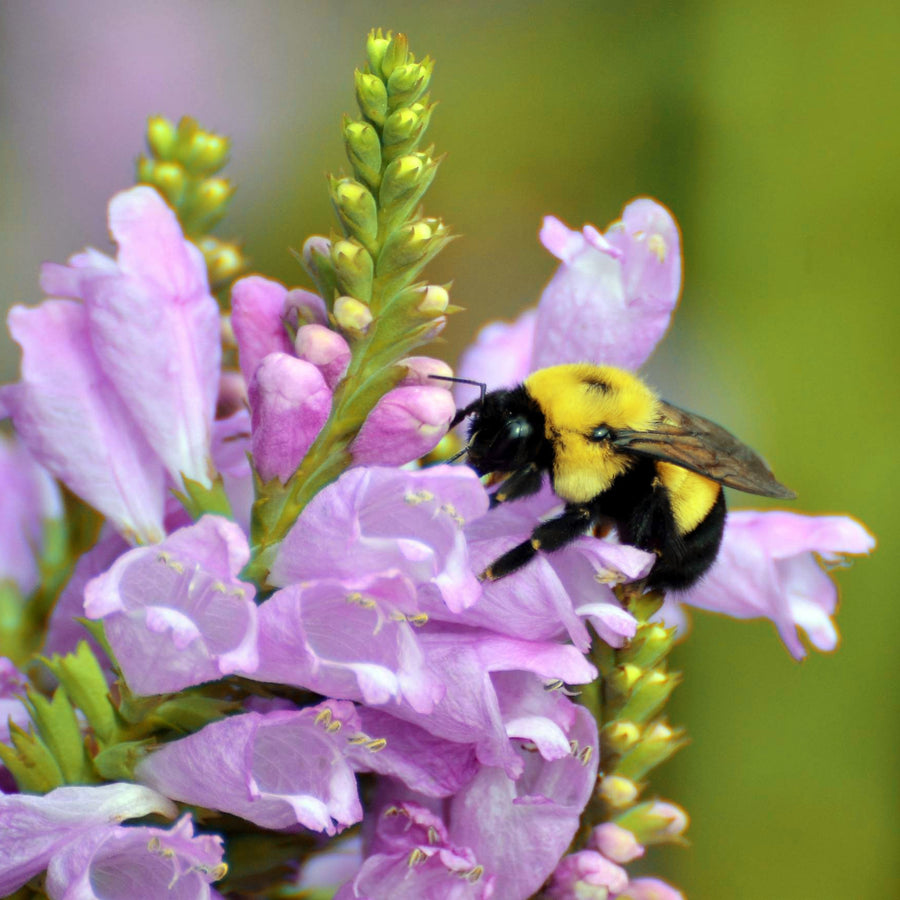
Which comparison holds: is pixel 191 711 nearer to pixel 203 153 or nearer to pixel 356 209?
pixel 356 209

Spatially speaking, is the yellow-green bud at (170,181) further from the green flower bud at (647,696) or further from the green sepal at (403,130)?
the green flower bud at (647,696)

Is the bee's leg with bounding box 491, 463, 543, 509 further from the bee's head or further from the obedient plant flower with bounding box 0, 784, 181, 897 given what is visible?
the obedient plant flower with bounding box 0, 784, 181, 897

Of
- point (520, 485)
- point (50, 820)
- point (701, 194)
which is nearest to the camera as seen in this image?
point (50, 820)

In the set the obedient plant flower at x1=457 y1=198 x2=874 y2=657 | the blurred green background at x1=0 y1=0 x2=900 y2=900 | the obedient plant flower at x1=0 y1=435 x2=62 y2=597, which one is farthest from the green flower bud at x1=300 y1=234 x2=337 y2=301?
the blurred green background at x1=0 y1=0 x2=900 y2=900

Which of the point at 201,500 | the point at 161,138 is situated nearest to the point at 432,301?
the point at 201,500

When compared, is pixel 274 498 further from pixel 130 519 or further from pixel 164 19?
pixel 164 19
